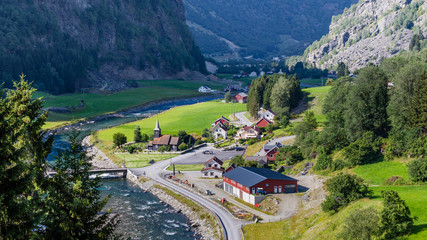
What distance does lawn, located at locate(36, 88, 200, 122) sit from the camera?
143 meters

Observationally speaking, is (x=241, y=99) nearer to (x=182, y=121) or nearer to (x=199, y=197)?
(x=182, y=121)

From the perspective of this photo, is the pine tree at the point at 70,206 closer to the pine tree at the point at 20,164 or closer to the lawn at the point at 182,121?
the pine tree at the point at 20,164

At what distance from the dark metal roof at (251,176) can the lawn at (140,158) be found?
25025 millimetres

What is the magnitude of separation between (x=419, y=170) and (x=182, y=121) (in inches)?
3064

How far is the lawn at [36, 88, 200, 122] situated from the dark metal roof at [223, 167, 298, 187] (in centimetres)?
8641

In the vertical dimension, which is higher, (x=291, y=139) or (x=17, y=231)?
(x=17, y=231)

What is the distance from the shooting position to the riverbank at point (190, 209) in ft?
156

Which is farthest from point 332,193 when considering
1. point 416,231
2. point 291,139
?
point 291,139

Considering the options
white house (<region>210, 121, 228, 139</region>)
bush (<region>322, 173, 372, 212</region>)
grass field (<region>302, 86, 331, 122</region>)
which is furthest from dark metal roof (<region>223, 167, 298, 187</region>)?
grass field (<region>302, 86, 331, 122</region>)

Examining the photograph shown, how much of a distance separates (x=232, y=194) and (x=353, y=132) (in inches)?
814

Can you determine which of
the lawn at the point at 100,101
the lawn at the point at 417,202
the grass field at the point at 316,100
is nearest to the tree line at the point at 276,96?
the grass field at the point at 316,100

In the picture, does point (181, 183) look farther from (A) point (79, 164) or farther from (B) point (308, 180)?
(A) point (79, 164)

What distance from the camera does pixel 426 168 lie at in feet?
145

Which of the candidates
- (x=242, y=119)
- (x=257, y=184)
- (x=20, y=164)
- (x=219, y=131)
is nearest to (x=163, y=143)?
(x=219, y=131)
